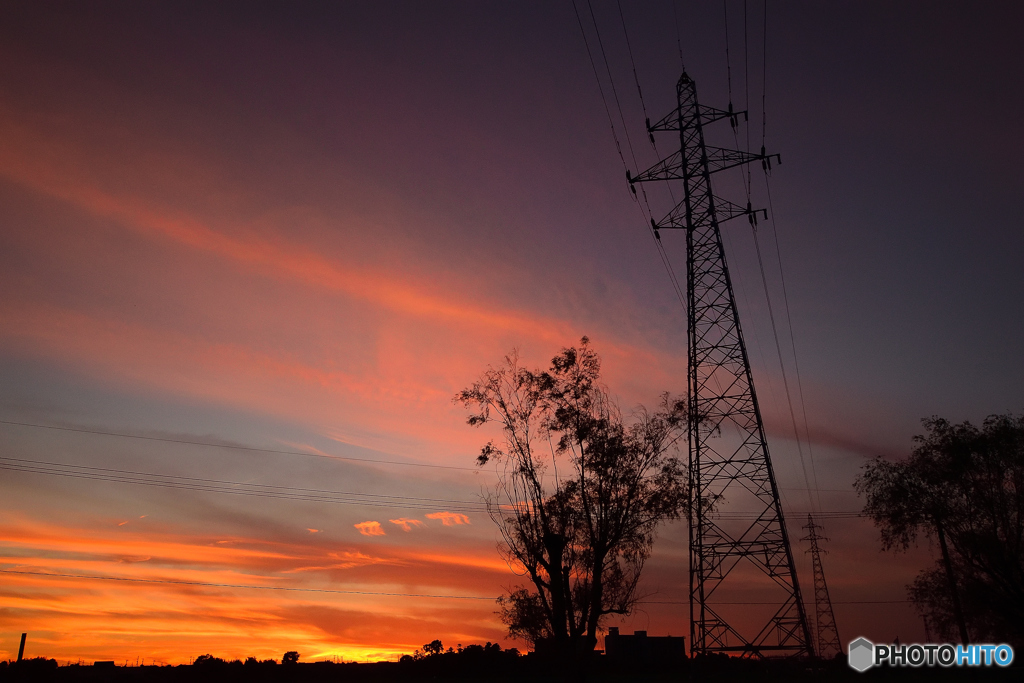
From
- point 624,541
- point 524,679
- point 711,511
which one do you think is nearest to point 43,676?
point 524,679

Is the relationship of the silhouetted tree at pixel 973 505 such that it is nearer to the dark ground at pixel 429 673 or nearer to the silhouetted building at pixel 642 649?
the dark ground at pixel 429 673

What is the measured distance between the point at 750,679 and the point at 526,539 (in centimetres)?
2314

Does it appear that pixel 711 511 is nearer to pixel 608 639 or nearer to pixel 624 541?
pixel 624 541

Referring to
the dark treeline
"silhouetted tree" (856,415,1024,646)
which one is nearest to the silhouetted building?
the dark treeline

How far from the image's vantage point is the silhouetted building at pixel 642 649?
8944 cm

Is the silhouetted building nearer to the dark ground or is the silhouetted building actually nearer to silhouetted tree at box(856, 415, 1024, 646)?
the dark ground

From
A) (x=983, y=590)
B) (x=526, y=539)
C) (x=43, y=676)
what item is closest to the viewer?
(x=526, y=539)

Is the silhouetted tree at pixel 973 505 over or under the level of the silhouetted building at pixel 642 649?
over

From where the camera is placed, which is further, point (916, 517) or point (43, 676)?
point (43, 676)

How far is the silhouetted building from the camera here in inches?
3521

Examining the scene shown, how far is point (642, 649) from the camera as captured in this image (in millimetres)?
92000

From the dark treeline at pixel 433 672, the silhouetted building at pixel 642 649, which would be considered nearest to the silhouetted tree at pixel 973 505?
the dark treeline at pixel 433 672

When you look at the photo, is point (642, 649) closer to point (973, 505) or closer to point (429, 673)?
point (429, 673)

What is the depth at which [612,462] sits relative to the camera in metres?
32.7
